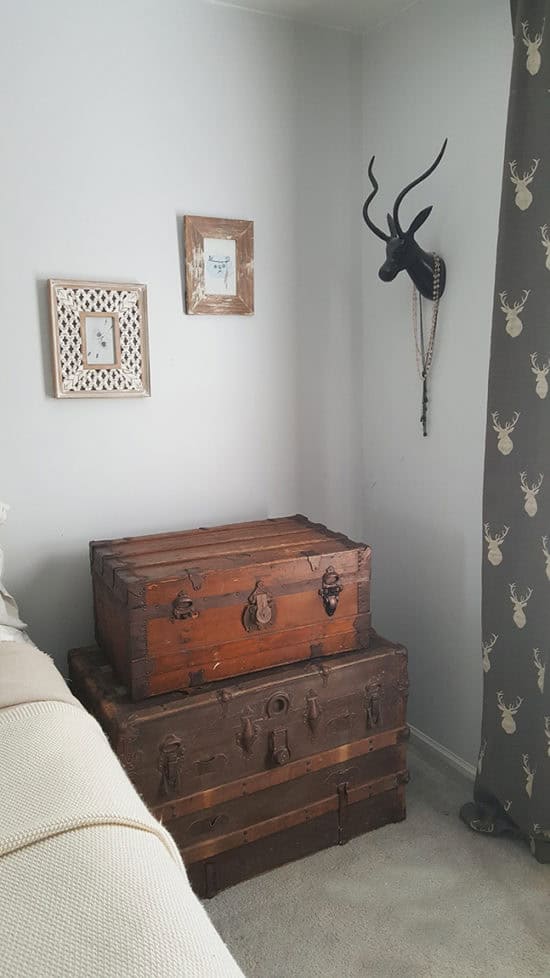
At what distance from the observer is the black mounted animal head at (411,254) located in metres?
2.18

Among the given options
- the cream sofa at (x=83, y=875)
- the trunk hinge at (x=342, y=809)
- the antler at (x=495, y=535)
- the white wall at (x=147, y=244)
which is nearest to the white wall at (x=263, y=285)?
the white wall at (x=147, y=244)

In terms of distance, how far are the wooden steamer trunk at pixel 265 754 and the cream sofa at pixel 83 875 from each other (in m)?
0.51

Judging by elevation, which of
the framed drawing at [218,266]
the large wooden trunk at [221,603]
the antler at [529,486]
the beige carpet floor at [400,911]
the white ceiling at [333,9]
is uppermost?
the white ceiling at [333,9]

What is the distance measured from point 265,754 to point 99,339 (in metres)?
1.31

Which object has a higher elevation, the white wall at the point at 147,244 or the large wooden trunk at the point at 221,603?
the white wall at the point at 147,244

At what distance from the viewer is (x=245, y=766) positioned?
76.8 inches

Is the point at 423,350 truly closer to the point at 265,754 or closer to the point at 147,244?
the point at 147,244

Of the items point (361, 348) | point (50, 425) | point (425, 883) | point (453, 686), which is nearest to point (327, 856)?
point (425, 883)

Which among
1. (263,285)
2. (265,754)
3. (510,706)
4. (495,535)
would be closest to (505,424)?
(495,535)

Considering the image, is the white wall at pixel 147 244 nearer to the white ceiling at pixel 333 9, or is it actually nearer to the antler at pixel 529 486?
the white ceiling at pixel 333 9

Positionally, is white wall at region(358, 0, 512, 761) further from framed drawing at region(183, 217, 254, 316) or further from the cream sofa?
the cream sofa

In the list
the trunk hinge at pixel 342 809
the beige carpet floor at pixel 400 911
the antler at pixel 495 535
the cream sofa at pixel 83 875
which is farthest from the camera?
the trunk hinge at pixel 342 809

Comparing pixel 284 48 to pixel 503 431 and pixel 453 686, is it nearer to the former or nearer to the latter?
pixel 503 431

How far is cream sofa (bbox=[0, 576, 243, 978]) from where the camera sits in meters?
0.82
